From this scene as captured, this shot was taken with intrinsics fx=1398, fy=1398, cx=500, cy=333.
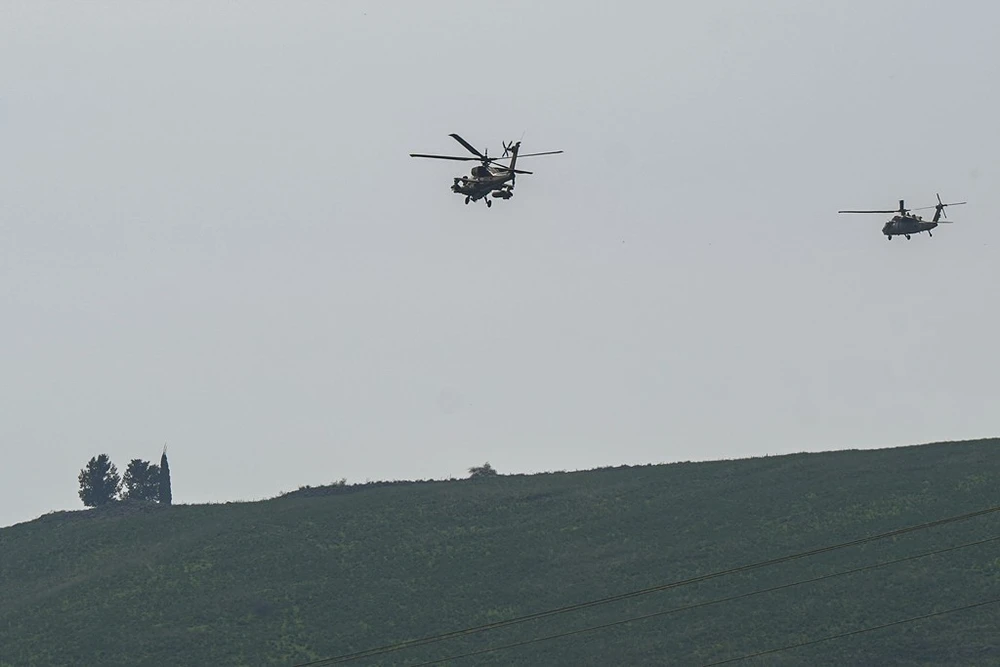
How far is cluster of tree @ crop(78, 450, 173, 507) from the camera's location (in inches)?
6240

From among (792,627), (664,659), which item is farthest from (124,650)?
(792,627)

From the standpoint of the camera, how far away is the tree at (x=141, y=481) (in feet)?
536

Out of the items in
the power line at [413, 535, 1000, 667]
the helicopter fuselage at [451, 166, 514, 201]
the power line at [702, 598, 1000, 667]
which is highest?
the helicopter fuselage at [451, 166, 514, 201]

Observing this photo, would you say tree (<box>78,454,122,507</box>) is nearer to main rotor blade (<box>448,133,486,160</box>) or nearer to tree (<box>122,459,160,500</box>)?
tree (<box>122,459,160,500</box>)

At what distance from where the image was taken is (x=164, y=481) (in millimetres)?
166625

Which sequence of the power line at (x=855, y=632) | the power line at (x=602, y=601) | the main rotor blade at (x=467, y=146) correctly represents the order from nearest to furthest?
the main rotor blade at (x=467, y=146)
the power line at (x=855, y=632)
the power line at (x=602, y=601)

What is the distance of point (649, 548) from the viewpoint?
11838cm

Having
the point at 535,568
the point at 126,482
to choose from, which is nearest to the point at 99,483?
the point at 126,482

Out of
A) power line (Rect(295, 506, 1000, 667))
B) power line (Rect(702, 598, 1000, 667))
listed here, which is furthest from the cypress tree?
power line (Rect(702, 598, 1000, 667))

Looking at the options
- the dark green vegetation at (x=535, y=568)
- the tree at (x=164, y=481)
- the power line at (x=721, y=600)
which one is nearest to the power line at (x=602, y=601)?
the dark green vegetation at (x=535, y=568)

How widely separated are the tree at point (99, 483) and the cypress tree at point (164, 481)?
5614 millimetres

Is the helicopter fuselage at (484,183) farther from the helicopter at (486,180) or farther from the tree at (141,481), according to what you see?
the tree at (141,481)

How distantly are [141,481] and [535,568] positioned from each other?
6456cm

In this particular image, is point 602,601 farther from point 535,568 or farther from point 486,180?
point 486,180
